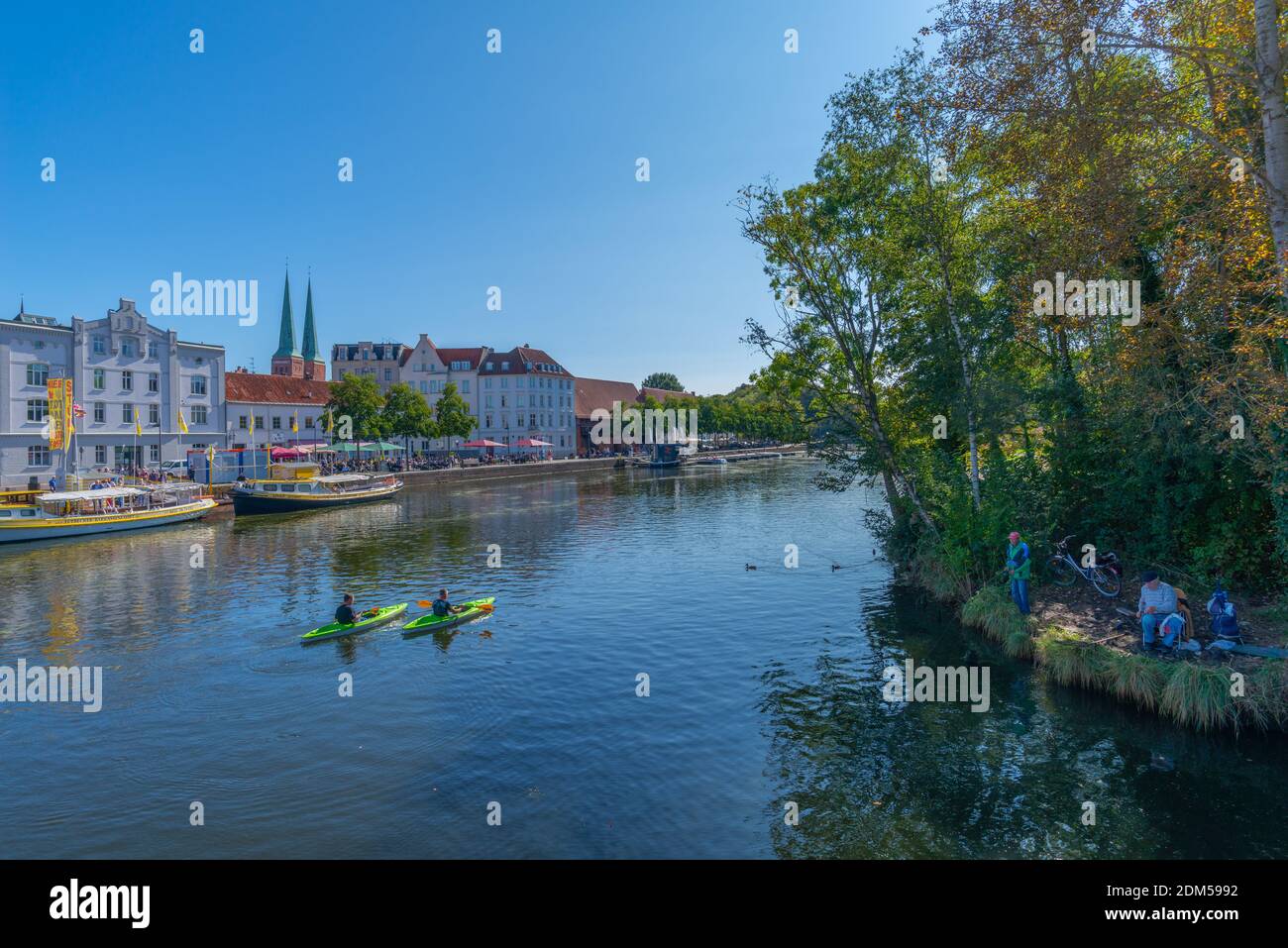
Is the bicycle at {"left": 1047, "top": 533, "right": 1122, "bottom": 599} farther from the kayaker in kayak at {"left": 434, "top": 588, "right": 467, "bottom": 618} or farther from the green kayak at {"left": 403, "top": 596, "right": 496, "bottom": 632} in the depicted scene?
the kayaker in kayak at {"left": 434, "top": 588, "right": 467, "bottom": 618}

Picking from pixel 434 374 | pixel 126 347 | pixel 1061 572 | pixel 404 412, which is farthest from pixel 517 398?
pixel 1061 572

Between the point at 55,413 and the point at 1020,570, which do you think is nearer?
the point at 1020,570

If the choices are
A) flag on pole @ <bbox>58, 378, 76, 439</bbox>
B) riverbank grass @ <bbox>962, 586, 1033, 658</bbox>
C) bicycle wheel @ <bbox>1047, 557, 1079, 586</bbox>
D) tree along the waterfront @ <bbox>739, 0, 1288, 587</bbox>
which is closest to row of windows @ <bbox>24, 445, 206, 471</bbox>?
flag on pole @ <bbox>58, 378, 76, 439</bbox>

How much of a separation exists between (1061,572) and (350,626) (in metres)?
20.9

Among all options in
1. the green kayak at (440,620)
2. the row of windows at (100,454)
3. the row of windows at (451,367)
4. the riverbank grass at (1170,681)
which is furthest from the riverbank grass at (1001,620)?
the row of windows at (451,367)

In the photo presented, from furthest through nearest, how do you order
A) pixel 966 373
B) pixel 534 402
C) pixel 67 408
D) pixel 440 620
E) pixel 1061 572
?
1. pixel 534 402
2. pixel 67 408
3. pixel 966 373
4. pixel 440 620
5. pixel 1061 572

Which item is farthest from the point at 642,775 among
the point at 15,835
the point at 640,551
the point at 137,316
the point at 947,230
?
the point at 137,316

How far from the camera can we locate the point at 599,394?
143125mm

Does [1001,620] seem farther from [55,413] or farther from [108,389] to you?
[108,389]

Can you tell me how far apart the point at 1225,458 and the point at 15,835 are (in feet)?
78.4

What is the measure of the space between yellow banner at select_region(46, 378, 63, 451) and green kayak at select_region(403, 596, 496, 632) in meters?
48.1

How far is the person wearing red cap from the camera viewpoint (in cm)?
1936
